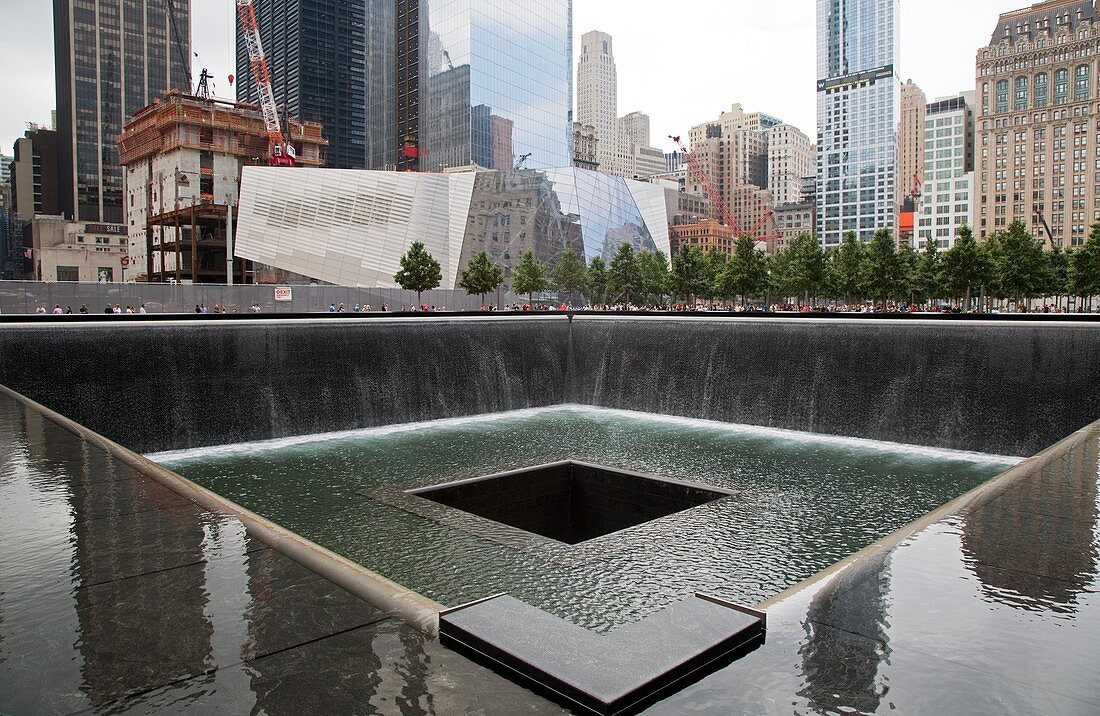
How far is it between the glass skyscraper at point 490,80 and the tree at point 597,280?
38.7m

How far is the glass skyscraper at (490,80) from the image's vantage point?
91750mm

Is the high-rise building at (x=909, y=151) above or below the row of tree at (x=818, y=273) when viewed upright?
above

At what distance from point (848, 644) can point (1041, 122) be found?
4688 inches

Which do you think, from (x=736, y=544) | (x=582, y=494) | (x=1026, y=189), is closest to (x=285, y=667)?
(x=736, y=544)

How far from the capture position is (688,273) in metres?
58.2

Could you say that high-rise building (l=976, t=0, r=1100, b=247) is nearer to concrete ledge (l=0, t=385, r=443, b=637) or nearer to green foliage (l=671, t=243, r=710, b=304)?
green foliage (l=671, t=243, r=710, b=304)

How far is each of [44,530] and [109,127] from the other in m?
157

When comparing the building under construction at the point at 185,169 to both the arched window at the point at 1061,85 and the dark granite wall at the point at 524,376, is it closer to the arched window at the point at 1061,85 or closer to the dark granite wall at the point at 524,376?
the dark granite wall at the point at 524,376

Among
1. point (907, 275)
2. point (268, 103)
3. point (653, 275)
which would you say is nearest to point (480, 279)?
point (653, 275)

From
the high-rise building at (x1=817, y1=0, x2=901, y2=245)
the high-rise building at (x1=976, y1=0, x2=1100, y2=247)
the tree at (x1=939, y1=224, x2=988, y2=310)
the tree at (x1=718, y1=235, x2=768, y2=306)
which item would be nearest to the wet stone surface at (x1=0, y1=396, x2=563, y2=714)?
the tree at (x1=939, y1=224, x2=988, y2=310)

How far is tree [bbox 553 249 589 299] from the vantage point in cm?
6156

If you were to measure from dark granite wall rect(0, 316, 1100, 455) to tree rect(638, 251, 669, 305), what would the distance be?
37.0 meters

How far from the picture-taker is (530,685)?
→ 123 inches

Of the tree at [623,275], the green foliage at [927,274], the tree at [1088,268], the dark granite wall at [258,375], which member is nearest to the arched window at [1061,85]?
the green foliage at [927,274]
